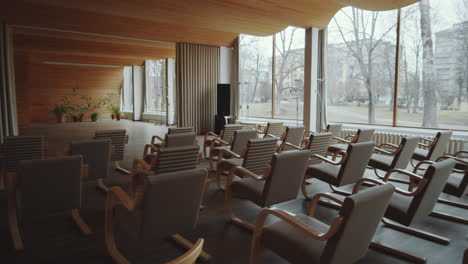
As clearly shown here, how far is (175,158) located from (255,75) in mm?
9274

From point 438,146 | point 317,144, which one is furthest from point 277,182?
point 438,146

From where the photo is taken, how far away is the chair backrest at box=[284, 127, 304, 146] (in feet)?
19.3

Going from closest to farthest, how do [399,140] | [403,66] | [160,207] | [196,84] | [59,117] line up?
1. [160,207]
2. [399,140]
3. [403,66]
4. [196,84]
5. [59,117]

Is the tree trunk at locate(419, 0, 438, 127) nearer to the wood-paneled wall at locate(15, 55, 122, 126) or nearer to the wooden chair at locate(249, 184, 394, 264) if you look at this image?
the wooden chair at locate(249, 184, 394, 264)

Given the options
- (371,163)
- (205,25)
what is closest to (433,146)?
(371,163)

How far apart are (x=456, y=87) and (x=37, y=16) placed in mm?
10381

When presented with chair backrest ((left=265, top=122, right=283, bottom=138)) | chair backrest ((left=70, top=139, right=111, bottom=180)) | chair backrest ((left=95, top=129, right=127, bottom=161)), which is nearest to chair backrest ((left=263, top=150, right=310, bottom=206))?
chair backrest ((left=70, top=139, right=111, bottom=180))

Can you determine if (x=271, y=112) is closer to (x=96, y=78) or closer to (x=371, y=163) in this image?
(x=371, y=163)

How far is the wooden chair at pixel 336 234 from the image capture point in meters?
1.86

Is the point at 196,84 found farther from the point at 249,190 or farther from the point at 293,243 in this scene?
the point at 293,243

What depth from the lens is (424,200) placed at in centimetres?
278

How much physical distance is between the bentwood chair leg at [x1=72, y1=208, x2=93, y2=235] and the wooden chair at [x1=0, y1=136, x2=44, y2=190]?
3.98ft

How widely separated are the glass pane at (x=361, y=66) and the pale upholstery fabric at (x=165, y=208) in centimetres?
795

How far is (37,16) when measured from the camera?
8.14 metres
